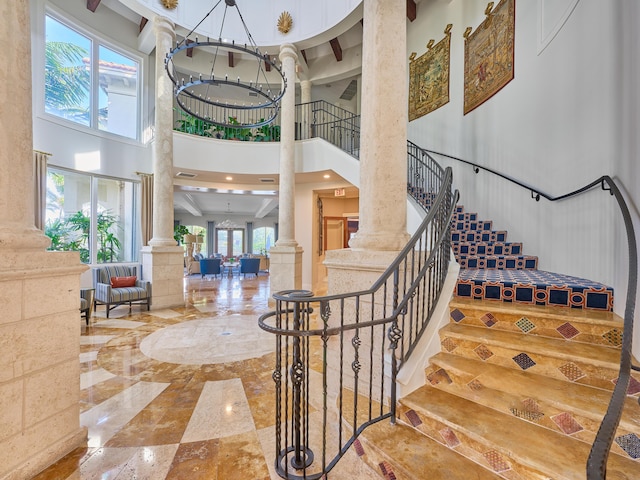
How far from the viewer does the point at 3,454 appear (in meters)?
1.69

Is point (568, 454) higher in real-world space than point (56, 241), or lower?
lower

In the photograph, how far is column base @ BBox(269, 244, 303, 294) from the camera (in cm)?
679

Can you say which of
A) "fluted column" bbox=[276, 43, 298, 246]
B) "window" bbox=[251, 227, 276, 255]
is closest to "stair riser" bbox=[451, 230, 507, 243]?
"fluted column" bbox=[276, 43, 298, 246]

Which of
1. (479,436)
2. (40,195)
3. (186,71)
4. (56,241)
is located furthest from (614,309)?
(186,71)

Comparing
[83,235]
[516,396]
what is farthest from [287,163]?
[516,396]

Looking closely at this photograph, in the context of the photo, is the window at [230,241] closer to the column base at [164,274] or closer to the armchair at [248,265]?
the armchair at [248,265]

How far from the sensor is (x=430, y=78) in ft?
21.9

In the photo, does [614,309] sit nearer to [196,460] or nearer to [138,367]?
[196,460]

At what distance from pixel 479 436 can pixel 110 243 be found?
8.26m

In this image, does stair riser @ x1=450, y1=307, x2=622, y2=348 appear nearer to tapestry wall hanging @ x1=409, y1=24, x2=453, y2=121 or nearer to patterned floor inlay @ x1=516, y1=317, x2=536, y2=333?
patterned floor inlay @ x1=516, y1=317, x2=536, y2=333

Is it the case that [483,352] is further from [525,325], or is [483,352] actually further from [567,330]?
[567,330]

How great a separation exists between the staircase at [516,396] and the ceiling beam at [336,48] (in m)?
8.39

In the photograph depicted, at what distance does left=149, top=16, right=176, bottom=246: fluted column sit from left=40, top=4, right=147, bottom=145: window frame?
180 cm

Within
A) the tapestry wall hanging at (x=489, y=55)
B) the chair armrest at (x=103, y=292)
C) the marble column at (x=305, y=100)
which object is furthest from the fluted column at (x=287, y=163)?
the tapestry wall hanging at (x=489, y=55)
